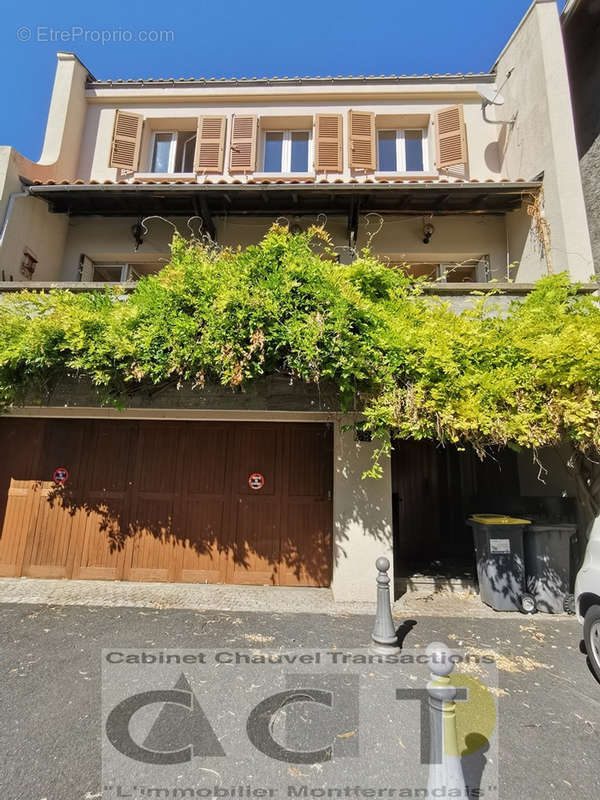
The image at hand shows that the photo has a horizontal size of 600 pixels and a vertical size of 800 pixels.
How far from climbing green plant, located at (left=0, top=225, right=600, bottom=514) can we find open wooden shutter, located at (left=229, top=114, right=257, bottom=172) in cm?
460

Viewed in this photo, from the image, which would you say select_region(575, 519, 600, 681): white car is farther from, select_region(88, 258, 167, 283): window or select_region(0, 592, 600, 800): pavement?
select_region(88, 258, 167, 283): window

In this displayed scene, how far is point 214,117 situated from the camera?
9078mm

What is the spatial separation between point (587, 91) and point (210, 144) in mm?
8296

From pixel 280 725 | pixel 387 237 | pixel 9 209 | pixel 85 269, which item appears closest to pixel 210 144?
pixel 85 269

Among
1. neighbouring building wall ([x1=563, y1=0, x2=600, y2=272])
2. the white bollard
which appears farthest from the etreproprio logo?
neighbouring building wall ([x1=563, y1=0, x2=600, y2=272])

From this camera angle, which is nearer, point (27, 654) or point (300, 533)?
point (27, 654)

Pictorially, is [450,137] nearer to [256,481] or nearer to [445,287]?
[445,287]

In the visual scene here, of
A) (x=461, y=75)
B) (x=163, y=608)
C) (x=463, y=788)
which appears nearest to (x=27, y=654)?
(x=163, y=608)

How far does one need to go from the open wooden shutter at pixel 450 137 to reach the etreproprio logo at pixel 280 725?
358 inches

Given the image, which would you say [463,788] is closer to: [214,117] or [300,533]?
[300,533]

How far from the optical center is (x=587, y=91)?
8594 millimetres

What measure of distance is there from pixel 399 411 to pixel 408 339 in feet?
2.93

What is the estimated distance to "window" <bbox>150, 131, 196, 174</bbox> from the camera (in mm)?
9461

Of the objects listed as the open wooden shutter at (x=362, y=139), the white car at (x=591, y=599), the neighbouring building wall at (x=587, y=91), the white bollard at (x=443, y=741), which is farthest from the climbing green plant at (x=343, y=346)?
the open wooden shutter at (x=362, y=139)
